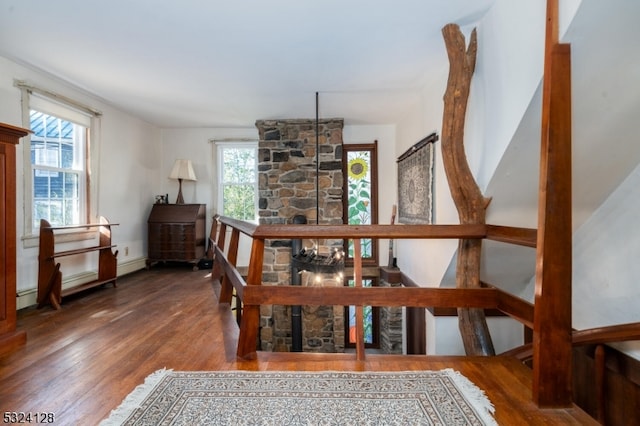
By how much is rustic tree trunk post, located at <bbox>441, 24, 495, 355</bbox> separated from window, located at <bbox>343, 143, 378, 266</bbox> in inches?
108

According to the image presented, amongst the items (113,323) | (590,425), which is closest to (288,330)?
(113,323)

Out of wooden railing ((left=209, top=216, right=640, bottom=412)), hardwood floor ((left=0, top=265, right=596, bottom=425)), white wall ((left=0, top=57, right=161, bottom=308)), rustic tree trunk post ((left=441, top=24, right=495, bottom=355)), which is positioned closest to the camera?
hardwood floor ((left=0, top=265, right=596, bottom=425))

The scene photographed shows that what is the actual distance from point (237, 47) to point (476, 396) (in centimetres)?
288

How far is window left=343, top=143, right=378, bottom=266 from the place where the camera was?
16.2ft

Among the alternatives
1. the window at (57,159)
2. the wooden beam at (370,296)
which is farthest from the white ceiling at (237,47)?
the wooden beam at (370,296)

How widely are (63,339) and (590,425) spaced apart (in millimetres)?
3127

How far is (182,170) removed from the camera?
4895 millimetres

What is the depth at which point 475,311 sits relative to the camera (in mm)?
2148

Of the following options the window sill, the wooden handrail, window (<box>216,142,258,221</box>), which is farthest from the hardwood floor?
window (<box>216,142,258,221</box>)

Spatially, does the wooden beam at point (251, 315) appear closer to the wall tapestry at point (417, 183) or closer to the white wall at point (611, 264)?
the wall tapestry at point (417, 183)

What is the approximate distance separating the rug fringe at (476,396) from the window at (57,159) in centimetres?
386

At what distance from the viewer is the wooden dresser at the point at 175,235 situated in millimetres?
4602

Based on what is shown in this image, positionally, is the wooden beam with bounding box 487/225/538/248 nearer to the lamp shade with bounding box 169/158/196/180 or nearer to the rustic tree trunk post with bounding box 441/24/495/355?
the rustic tree trunk post with bounding box 441/24/495/355

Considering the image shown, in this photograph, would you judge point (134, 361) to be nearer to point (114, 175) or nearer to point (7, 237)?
point (7, 237)
